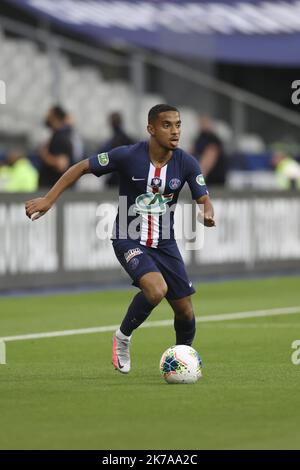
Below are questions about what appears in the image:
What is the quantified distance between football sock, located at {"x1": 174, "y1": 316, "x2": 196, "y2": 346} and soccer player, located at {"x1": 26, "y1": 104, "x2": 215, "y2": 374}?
11mm

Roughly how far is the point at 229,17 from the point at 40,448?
88.5 feet

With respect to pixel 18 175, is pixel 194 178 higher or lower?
lower

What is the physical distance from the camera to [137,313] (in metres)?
10.9

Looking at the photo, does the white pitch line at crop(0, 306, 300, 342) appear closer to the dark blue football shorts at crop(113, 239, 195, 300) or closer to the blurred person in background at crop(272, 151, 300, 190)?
the dark blue football shorts at crop(113, 239, 195, 300)

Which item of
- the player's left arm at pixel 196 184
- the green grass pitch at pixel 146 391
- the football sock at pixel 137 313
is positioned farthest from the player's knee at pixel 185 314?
the player's left arm at pixel 196 184

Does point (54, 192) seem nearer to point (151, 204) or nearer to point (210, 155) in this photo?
point (151, 204)

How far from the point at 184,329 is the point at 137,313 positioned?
0.44 meters

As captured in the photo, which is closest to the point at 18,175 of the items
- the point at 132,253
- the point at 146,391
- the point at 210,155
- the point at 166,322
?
the point at 210,155

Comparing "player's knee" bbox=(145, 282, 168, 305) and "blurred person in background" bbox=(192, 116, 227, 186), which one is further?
"blurred person in background" bbox=(192, 116, 227, 186)

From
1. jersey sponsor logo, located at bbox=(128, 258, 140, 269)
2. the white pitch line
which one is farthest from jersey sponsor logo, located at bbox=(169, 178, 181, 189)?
the white pitch line

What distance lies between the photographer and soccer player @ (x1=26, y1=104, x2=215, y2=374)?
35.5 ft

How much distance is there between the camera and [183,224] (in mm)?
21844
